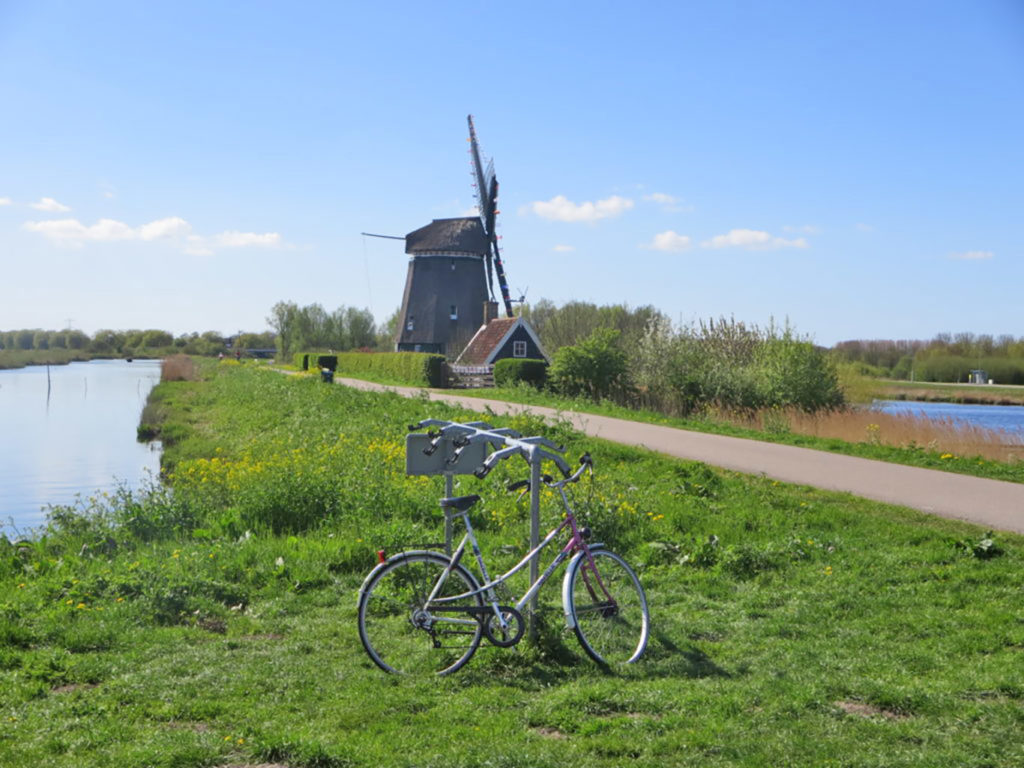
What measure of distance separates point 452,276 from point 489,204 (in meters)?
5.06

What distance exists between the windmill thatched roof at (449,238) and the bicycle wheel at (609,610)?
45.6 metres

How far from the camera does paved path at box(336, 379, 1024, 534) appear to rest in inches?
400

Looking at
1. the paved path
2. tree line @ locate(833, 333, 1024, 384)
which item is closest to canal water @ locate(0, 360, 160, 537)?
the paved path

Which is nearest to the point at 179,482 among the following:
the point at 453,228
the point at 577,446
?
the point at 577,446

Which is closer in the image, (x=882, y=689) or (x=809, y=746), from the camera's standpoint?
(x=809, y=746)

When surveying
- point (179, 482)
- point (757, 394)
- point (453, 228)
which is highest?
point (453, 228)

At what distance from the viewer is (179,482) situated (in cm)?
1358

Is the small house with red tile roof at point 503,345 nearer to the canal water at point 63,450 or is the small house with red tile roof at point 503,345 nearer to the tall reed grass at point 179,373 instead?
the canal water at point 63,450

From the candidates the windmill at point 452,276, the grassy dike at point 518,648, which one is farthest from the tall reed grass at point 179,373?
the grassy dike at point 518,648

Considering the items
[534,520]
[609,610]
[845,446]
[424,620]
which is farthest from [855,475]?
[424,620]

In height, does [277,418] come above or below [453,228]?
below

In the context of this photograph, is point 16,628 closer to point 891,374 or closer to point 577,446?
point 577,446

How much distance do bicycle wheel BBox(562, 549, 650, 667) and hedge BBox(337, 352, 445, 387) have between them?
3000 centimetres

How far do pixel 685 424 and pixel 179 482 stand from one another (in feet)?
35.0
